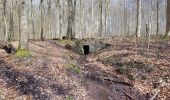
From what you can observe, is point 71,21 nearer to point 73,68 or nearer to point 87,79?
point 73,68

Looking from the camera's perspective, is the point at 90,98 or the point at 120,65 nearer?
the point at 90,98

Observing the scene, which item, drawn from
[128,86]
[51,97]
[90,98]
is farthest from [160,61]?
[51,97]

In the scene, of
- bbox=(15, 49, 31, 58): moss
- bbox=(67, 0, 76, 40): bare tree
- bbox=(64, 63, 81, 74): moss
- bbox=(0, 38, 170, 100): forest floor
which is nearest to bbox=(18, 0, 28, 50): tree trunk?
bbox=(15, 49, 31, 58): moss

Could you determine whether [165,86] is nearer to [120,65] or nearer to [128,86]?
[128,86]

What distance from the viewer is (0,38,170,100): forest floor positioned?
1195 centimetres

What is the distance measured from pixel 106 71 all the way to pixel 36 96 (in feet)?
17.1

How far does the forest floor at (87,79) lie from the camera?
12.0 m

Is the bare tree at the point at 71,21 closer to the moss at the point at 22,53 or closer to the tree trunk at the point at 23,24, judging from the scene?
the tree trunk at the point at 23,24

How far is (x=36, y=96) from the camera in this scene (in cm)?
1136

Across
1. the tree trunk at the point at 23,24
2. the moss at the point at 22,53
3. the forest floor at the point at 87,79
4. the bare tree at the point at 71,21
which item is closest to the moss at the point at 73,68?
the forest floor at the point at 87,79

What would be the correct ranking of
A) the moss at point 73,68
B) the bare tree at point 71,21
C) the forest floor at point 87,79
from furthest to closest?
the bare tree at point 71,21 → the moss at point 73,68 → the forest floor at point 87,79

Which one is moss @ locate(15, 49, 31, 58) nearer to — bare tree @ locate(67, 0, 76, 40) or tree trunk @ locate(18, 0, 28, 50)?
tree trunk @ locate(18, 0, 28, 50)

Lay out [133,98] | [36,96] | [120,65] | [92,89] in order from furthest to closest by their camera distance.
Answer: [120,65]
[92,89]
[133,98]
[36,96]

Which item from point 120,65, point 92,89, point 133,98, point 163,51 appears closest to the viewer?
point 133,98
